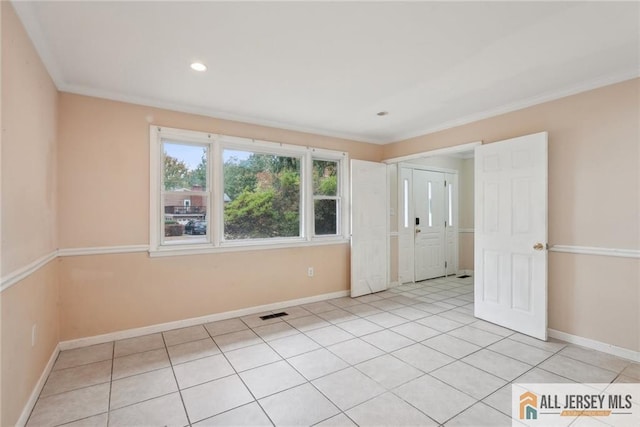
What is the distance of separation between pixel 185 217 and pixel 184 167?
1.97 feet

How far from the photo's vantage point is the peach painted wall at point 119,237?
9.44 ft

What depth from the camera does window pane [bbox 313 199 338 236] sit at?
453 centimetres

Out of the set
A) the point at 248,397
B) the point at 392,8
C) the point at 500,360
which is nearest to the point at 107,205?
the point at 248,397

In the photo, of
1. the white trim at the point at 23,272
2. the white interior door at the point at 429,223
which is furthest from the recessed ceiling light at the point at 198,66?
the white interior door at the point at 429,223

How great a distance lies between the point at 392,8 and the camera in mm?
1804

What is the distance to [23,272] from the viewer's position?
189 cm

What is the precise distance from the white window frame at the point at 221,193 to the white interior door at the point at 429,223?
170 cm

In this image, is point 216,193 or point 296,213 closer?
point 216,193

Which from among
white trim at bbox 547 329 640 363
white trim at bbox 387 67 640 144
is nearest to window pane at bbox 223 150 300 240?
white trim at bbox 387 67 640 144

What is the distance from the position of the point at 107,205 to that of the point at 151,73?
141 centimetres

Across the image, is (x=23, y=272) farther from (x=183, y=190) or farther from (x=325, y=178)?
(x=325, y=178)

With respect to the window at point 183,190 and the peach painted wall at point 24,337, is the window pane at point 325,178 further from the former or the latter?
the peach painted wall at point 24,337
